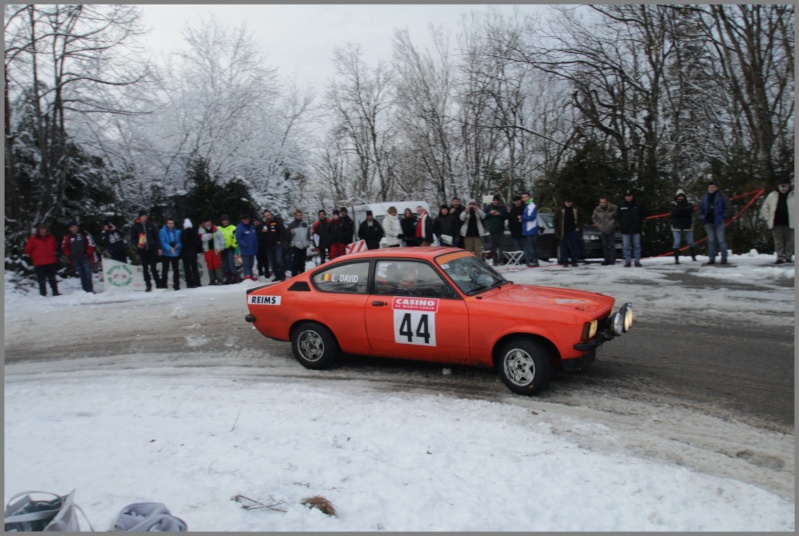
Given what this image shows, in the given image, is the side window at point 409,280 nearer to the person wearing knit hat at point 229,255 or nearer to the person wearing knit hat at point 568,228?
the person wearing knit hat at point 568,228

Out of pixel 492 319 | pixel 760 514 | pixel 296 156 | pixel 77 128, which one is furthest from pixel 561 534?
pixel 296 156

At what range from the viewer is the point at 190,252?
14805 mm

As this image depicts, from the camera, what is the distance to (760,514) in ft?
12.8

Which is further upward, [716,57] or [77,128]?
[716,57]

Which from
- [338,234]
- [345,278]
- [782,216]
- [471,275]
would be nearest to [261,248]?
[338,234]

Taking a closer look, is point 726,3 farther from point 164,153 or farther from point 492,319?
point 164,153

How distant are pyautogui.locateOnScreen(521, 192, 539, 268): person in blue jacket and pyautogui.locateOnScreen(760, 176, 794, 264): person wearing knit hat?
16.7 ft

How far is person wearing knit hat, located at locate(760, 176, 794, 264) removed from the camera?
1215 cm

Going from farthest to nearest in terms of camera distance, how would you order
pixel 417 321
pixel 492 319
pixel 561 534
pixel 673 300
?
pixel 673 300, pixel 417 321, pixel 492 319, pixel 561 534

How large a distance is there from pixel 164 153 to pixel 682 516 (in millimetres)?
22778

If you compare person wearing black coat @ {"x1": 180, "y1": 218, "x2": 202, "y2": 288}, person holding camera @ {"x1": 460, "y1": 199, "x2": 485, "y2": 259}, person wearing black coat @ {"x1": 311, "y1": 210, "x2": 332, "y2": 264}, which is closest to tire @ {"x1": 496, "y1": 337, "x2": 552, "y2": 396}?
person holding camera @ {"x1": 460, "y1": 199, "x2": 485, "y2": 259}

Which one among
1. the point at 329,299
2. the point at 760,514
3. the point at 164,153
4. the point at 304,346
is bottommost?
the point at 760,514

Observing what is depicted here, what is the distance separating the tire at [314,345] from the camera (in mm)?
7199

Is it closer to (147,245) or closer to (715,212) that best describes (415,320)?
(715,212)
